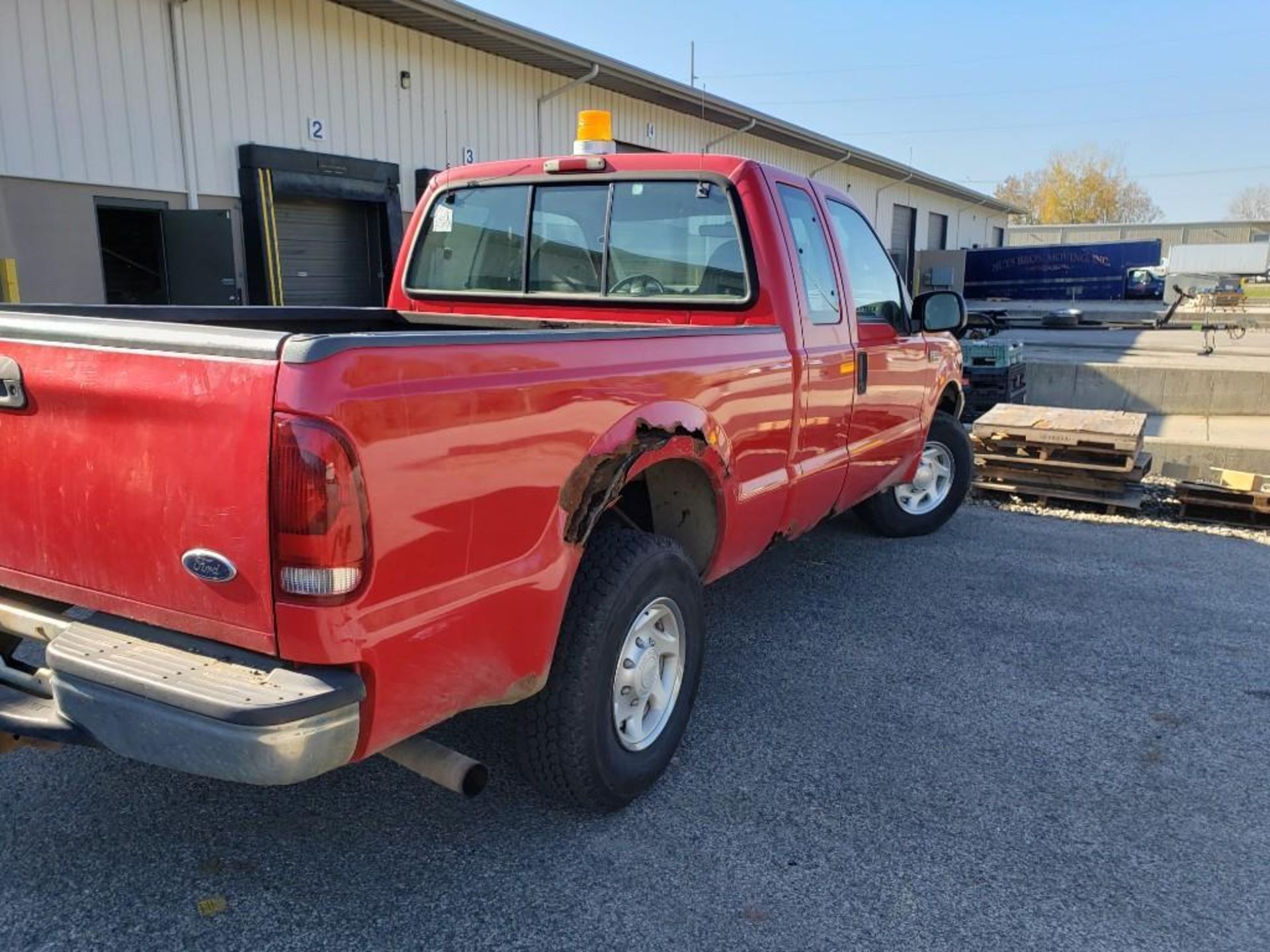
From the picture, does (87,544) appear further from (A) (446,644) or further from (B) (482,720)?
(B) (482,720)

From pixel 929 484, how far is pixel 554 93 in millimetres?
11491

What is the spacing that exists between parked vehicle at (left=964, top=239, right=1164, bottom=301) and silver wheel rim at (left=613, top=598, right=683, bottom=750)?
44.1m

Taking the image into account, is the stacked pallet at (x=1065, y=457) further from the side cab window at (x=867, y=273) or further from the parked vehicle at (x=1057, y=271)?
the parked vehicle at (x=1057, y=271)

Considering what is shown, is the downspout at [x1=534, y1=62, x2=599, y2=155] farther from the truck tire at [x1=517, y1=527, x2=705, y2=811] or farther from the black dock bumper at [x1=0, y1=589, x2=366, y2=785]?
the black dock bumper at [x1=0, y1=589, x2=366, y2=785]

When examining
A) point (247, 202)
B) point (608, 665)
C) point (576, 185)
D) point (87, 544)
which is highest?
point (247, 202)

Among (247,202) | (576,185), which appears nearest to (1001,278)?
(247,202)

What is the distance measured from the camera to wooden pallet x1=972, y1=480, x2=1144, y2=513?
7023mm

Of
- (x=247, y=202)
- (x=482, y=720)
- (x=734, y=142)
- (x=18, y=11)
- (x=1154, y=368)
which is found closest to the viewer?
(x=482, y=720)

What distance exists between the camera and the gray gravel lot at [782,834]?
251 cm

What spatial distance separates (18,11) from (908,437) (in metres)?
8.74

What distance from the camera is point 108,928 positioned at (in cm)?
243

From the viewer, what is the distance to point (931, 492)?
21.1 feet

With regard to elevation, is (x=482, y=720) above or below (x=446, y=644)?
below

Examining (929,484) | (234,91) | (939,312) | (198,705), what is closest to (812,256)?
(939,312)
